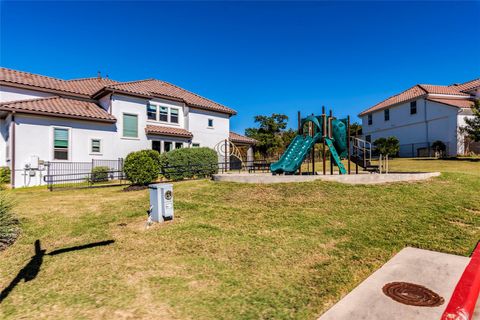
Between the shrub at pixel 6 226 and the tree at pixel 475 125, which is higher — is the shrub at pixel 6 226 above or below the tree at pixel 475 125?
below

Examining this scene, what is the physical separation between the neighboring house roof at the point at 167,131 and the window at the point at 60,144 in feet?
19.5

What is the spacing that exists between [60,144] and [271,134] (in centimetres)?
3291

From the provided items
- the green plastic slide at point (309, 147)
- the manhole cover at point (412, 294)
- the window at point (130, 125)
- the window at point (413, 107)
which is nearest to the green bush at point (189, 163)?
the window at point (130, 125)

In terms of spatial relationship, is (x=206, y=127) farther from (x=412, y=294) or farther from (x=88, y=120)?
(x=412, y=294)

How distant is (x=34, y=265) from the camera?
16.2ft

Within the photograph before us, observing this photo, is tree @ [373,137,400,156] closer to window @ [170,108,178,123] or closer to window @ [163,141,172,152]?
window @ [170,108,178,123]

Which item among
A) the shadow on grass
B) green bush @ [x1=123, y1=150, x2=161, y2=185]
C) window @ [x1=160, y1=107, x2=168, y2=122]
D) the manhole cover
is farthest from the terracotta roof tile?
the shadow on grass

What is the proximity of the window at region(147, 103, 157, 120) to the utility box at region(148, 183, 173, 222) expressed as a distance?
18.8 metres

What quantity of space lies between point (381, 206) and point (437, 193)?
2734 millimetres

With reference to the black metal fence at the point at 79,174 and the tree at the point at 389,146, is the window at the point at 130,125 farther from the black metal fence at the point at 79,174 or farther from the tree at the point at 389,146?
the tree at the point at 389,146

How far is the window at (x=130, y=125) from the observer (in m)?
22.6

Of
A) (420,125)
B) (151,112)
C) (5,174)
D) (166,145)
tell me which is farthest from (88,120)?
(420,125)

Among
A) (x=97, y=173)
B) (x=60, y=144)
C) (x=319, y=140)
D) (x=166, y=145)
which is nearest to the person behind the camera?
(x=319, y=140)

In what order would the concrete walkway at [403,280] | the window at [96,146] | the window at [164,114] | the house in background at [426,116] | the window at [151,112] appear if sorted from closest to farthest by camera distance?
1. the concrete walkway at [403,280]
2. the window at [96,146]
3. the window at [151,112]
4. the window at [164,114]
5. the house in background at [426,116]
